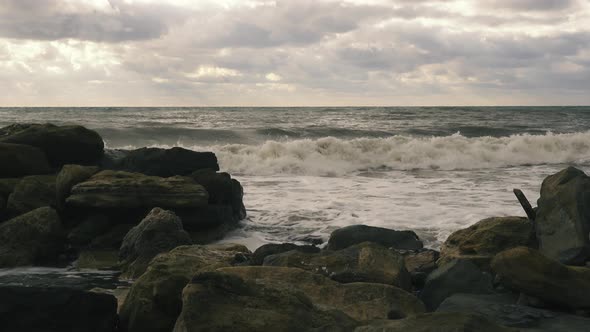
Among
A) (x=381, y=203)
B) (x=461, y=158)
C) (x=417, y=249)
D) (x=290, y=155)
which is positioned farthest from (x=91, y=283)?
(x=461, y=158)

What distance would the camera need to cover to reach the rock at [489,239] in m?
5.81

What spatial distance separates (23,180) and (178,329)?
6183 mm

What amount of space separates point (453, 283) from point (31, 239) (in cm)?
514

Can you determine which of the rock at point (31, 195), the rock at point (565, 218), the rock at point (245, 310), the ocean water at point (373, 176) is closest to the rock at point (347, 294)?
the rock at point (245, 310)

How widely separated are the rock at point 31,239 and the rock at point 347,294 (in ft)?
12.4

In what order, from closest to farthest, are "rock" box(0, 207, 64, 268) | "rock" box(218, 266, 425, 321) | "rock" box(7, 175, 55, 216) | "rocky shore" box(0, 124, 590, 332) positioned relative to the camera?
"rocky shore" box(0, 124, 590, 332)
"rock" box(218, 266, 425, 321)
"rock" box(0, 207, 64, 268)
"rock" box(7, 175, 55, 216)

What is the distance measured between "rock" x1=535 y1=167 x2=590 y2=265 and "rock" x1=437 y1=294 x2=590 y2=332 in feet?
3.46

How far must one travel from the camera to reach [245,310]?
3.23m

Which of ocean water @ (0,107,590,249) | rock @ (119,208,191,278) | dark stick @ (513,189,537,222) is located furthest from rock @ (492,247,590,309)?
rock @ (119,208,191,278)

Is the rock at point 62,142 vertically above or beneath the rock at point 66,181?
above

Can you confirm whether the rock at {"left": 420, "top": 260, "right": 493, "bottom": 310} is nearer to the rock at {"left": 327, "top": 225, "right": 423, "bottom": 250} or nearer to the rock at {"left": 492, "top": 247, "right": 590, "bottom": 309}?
the rock at {"left": 492, "top": 247, "right": 590, "bottom": 309}

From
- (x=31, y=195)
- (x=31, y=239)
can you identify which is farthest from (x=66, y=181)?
(x=31, y=239)

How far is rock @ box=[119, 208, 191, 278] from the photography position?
20.5 ft

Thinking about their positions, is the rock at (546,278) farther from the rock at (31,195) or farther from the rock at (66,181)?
the rock at (31,195)
